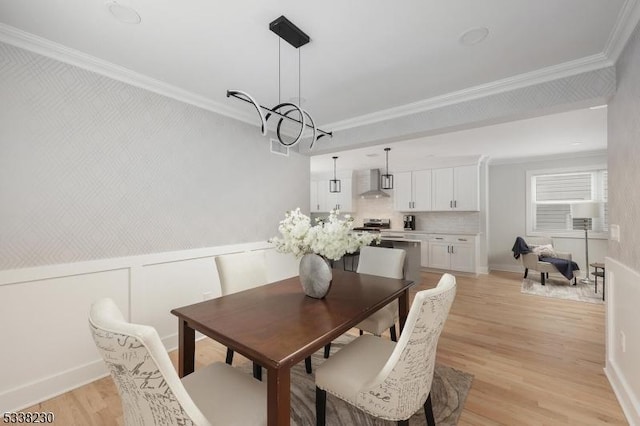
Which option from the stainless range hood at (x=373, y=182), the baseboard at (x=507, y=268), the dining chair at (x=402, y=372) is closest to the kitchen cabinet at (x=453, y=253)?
the baseboard at (x=507, y=268)

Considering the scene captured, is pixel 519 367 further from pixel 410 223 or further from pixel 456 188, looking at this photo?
pixel 410 223

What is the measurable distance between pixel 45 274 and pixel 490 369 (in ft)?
11.5

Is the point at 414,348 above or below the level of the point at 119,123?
below

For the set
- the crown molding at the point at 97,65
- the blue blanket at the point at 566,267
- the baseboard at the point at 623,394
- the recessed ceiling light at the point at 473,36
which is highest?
the recessed ceiling light at the point at 473,36

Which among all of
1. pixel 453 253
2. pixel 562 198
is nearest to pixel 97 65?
pixel 453 253

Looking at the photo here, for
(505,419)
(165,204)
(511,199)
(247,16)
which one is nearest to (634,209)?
(505,419)

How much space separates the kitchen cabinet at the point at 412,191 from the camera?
653 centimetres

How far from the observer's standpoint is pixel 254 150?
11.6 feet

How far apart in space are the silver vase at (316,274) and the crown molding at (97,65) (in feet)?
6.83

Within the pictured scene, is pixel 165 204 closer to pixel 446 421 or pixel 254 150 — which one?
pixel 254 150

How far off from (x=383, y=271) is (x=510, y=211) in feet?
16.8

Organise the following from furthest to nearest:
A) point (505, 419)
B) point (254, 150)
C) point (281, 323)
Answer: point (254, 150) < point (505, 419) < point (281, 323)

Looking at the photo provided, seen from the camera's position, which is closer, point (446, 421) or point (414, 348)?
point (414, 348)

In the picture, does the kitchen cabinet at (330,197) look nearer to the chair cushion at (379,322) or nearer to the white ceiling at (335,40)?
the white ceiling at (335,40)
